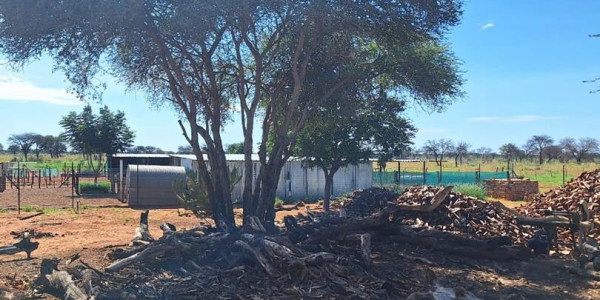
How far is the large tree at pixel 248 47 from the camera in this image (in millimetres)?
10180

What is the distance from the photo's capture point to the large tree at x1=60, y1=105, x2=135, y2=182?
42250 mm

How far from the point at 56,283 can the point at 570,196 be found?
525 inches

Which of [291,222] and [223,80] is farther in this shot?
[223,80]

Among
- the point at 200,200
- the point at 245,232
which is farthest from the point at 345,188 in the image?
the point at 245,232

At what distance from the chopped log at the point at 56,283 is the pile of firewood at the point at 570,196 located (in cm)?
1169

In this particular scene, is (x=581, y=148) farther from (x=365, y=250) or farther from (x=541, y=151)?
(x=365, y=250)

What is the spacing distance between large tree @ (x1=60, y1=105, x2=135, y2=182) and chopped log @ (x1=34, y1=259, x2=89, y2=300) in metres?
Answer: 34.9

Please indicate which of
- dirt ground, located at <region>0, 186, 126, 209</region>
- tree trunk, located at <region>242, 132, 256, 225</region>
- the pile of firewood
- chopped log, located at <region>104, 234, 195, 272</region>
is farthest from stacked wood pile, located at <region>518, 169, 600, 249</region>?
dirt ground, located at <region>0, 186, 126, 209</region>

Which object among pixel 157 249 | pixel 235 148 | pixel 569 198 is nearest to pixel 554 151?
pixel 235 148

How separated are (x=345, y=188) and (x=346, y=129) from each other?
11.5 m

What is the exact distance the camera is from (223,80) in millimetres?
15336

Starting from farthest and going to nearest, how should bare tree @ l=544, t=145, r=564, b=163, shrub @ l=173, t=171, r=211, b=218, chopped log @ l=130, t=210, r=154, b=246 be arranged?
bare tree @ l=544, t=145, r=564, b=163, shrub @ l=173, t=171, r=211, b=218, chopped log @ l=130, t=210, r=154, b=246

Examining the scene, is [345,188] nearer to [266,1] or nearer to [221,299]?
[266,1]

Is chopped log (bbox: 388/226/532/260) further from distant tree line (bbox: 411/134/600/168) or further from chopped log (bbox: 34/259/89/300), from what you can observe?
distant tree line (bbox: 411/134/600/168)
